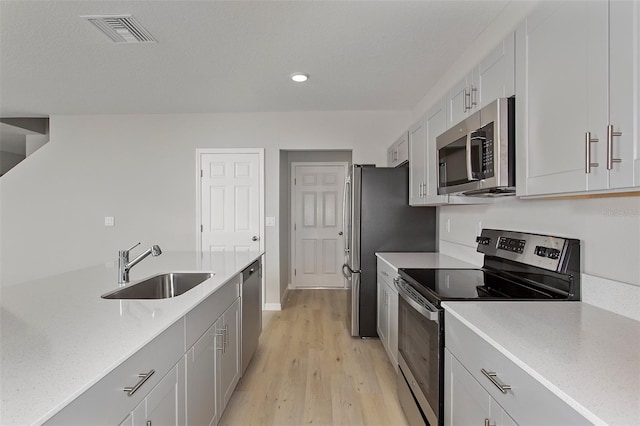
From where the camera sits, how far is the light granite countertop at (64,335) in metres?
0.70

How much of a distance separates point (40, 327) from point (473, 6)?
2645 mm

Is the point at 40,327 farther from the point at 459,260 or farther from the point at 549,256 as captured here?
the point at 459,260

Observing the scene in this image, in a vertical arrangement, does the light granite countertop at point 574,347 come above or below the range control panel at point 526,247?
below

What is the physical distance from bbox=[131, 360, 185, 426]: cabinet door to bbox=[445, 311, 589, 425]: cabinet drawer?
1.08 meters

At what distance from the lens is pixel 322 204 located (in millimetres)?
5438

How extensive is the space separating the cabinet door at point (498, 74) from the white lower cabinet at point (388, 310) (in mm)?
1303

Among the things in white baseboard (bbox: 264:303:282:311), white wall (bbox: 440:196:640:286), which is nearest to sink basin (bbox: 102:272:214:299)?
white wall (bbox: 440:196:640:286)

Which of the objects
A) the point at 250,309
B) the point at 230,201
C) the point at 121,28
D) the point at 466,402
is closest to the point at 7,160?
the point at 230,201

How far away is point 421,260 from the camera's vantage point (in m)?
2.66

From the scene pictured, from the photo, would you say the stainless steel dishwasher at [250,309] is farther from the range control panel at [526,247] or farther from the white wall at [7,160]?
the white wall at [7,160]

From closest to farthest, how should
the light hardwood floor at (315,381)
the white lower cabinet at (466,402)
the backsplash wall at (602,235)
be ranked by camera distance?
1. the white lower cabinet at (466,402)
2. the backsplash wall at (602,235)
3. the light hardwood floor at (315,381)

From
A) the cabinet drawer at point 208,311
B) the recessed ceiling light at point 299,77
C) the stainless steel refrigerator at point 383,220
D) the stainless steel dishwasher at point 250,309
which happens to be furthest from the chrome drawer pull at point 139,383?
the recessed ceiling light at point 299,77

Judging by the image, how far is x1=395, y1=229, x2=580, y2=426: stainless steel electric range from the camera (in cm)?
145

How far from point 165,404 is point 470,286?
1.50 meters
